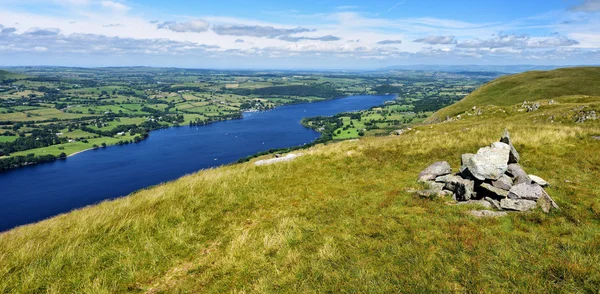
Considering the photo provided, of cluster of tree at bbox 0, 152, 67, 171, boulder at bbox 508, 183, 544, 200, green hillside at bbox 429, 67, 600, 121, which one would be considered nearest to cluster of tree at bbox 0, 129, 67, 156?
cluster of tree at bbox 0, 152, 67, 171

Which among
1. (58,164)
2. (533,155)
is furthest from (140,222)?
(58,164)

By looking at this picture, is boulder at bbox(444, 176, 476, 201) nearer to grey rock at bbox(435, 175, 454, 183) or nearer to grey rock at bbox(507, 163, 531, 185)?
grey rock at bbox(435, 175, 454, 183)

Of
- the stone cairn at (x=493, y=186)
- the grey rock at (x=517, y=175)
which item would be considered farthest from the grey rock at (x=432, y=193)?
the grey rock at (x=517, y=175)

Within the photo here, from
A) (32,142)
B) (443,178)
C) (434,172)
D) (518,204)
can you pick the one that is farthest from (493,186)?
(32,142)

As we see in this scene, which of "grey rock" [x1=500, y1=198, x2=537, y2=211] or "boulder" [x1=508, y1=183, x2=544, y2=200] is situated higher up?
"boulder" [x1=508, y1=183, x2=544, y2=200]

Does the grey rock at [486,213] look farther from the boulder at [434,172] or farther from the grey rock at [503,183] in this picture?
the boulder at [434,172]

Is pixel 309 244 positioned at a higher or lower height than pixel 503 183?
lower

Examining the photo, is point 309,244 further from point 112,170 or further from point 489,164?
point 112,170
